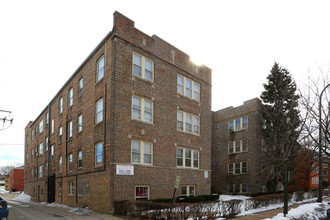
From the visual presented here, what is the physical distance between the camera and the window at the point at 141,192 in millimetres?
19072

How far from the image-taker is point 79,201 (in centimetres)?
2227

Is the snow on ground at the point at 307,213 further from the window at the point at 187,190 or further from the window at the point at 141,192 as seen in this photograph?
the window at the point at 187,190

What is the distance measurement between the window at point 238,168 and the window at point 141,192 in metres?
19.7

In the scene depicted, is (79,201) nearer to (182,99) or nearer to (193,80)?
(182,99)

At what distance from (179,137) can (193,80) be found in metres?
5.61

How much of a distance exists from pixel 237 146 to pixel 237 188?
17.5 feet

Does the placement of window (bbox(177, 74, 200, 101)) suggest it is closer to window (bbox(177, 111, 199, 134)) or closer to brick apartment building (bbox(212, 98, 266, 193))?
window (bbox(177, 111, 199, 134))

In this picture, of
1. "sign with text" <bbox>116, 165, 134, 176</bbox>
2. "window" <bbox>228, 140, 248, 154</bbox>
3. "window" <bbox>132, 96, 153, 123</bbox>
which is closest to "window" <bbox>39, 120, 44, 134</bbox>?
"window" <bbox>132, 96, 153, 123</bbox>

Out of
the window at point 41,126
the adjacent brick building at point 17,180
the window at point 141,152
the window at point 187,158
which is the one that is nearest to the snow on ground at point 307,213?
the window at point 141,152

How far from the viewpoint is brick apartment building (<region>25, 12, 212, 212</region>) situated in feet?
61.2

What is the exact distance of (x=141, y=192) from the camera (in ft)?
63.6

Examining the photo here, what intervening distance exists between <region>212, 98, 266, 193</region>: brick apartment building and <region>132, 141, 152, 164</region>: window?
1859cm

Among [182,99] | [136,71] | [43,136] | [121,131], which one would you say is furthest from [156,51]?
[43,136]

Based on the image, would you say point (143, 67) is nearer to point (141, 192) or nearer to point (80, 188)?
point (141, 192)
